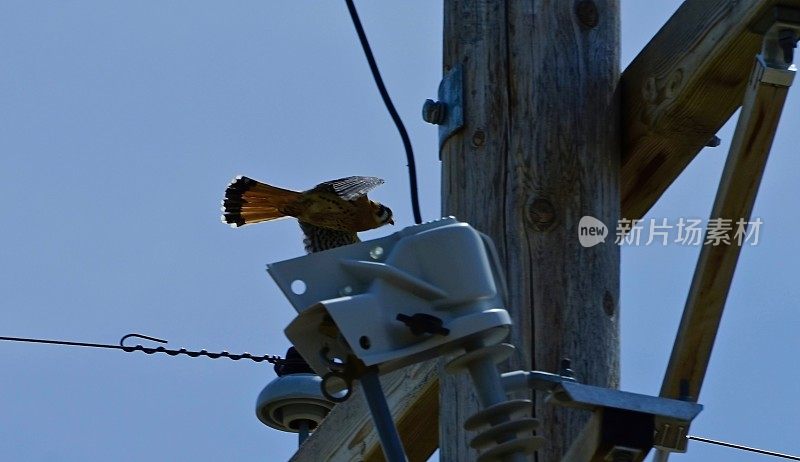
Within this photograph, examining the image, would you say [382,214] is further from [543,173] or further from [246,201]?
[543,173]

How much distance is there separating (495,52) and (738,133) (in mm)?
672

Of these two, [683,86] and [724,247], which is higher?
[683,86]

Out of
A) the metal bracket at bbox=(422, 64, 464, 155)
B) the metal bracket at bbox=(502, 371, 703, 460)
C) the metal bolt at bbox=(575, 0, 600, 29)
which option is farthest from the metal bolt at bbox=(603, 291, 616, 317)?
the metal bracket at bbox=(502, 371, 703, 460)

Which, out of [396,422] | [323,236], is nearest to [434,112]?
[396,422]

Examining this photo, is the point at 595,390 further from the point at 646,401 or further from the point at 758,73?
the point at 758,73

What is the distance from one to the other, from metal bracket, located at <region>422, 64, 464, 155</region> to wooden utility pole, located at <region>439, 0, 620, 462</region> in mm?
18

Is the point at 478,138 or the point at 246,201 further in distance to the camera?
the point at 246,201

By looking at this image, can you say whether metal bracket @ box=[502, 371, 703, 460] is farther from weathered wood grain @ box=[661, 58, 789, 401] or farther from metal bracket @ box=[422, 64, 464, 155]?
metal bracket @ box=[422, 64, 464, 155]

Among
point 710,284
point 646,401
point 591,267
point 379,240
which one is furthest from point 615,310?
point 379,240

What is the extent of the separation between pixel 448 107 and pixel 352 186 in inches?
185

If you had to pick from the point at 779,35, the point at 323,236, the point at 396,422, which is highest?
the point at 323,236

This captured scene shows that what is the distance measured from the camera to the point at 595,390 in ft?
8.27

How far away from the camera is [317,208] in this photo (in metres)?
8.65

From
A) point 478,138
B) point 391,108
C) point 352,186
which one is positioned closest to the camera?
point 478,138
